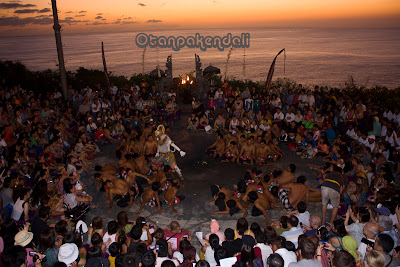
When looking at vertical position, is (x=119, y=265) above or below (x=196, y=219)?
above

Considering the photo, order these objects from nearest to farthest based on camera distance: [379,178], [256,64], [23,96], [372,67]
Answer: [379,178], [23,96], [372,67], [256,64]

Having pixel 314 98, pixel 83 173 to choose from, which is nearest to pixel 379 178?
pixel 314 98

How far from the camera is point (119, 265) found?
4.29 meters

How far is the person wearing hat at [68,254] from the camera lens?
4621 millimetres

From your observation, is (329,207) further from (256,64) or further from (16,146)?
(256,64)

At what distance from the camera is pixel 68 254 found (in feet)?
15.2

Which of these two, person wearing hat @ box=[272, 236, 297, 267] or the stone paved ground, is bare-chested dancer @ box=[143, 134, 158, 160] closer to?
the stone paved ground

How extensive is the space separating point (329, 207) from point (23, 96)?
13.7 meters

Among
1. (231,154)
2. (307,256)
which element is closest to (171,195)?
(231,154)

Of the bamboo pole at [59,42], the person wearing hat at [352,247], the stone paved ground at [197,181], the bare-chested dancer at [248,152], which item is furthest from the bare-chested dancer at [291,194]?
the bamboo pole at [59,42]

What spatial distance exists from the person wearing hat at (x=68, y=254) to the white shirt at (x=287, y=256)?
332 centimetres

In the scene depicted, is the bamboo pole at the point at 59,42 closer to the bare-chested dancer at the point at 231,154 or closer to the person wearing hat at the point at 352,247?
the bare-chested dancer at the point at 231,154

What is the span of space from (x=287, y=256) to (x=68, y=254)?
3.53 m
